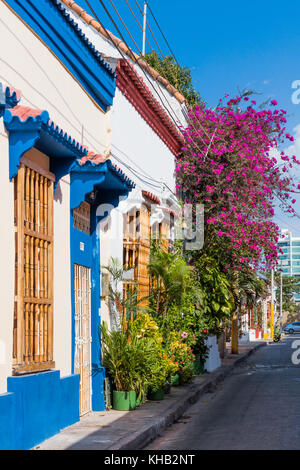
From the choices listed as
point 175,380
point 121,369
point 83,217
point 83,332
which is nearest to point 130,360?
point 121,369

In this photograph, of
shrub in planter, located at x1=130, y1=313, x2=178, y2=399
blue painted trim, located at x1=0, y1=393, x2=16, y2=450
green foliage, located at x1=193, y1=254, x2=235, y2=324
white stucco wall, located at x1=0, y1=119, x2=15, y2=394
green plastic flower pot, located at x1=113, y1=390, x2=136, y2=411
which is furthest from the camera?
green foliage, located at x1=193, y1=254, x2=235, y2=324

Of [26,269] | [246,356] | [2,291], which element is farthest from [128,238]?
[246,356]

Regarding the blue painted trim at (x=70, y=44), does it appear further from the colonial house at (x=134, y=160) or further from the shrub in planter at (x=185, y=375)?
the shrub in planter at (x=185, y=375)

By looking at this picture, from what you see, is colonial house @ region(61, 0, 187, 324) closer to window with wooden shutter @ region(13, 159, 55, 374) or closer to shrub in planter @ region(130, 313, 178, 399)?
shrub in planter @ region(130, 313, 178, 399)

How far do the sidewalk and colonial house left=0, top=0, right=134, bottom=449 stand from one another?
9.1 inches

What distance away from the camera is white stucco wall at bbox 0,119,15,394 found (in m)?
7.20

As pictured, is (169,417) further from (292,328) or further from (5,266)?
(292,328)

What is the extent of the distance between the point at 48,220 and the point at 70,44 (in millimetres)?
2937

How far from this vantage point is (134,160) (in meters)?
14.2

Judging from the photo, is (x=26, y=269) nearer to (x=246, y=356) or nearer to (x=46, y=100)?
(x=46, y=100)

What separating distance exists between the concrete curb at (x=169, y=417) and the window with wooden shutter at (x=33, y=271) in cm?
135

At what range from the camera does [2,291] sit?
23.6ft

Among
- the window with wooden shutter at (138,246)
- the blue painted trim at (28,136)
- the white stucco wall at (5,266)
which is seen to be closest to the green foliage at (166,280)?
the window with wooden shutter at (138,246)

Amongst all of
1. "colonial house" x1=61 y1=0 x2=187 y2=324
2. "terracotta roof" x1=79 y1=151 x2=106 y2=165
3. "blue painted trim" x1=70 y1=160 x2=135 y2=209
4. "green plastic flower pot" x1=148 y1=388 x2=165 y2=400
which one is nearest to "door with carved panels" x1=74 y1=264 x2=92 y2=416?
"colonial house" x1=61 y1=0 x2=187 y2=324
